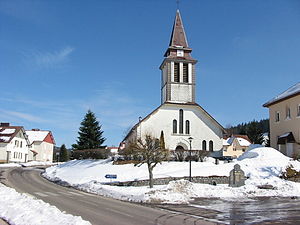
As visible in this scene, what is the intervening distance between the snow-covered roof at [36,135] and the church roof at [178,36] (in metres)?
50.2

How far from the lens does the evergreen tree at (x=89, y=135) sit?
2076 inches

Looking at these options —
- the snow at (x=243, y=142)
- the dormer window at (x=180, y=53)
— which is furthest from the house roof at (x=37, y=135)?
the dormer window at (x=180, y=53)

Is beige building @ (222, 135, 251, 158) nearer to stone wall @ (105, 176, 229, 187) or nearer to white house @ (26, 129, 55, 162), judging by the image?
white house @ (26, 129, 55, 162)

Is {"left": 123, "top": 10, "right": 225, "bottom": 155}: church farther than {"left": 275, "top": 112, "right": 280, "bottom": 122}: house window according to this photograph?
Yes

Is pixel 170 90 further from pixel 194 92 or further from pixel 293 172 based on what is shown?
pixel 293 172

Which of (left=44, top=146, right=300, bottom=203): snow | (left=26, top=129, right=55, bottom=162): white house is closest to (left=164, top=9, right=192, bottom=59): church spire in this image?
(left=44, top=146, right=300, bottom=203): snow

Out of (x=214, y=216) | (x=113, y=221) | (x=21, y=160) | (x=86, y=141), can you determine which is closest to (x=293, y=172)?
(x=214, y=216)

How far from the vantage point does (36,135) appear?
84562mm

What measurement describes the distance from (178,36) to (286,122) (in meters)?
18.5

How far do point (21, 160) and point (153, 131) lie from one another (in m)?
43.1

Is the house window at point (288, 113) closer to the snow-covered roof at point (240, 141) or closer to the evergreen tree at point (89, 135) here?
the evergreen tree at point (89, 135)

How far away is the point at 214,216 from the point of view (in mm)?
14258

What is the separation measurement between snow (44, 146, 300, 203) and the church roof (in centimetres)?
1742

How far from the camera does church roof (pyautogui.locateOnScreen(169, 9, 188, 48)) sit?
4612 centimetres
